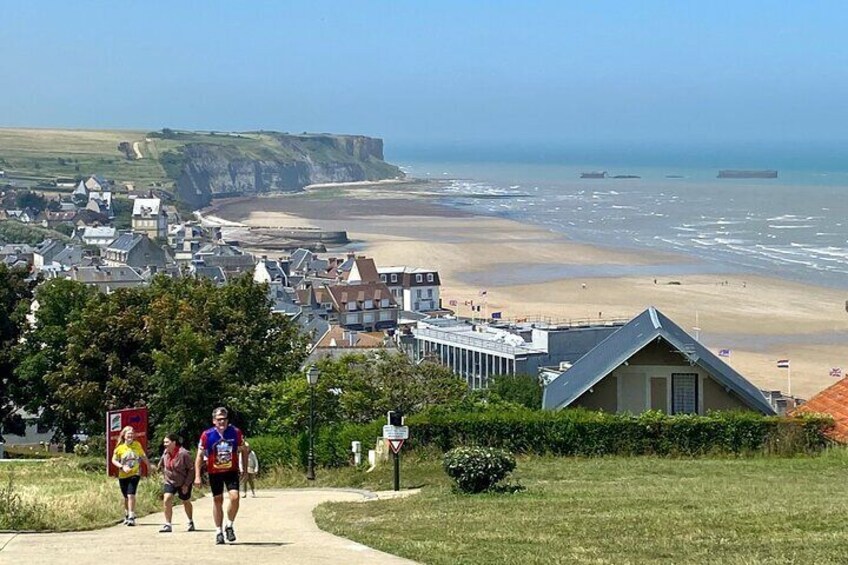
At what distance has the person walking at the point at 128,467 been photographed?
45.9 ft

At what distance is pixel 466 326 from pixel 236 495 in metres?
47.6

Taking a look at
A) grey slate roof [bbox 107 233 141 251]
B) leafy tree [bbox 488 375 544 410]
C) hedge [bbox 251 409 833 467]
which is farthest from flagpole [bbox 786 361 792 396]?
grey slate roof [bbox 107 233 141 251]

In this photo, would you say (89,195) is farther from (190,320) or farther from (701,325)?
(190,320)

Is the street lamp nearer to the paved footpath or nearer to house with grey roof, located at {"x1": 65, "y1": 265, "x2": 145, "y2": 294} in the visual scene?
the paved footpath

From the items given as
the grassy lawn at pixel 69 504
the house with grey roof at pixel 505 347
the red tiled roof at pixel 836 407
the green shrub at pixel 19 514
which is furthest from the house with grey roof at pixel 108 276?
the green shrub at pixel 19 514

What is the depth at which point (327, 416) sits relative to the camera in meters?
28.5

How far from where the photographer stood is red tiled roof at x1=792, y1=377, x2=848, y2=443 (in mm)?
21797

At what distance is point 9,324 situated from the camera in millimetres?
38188

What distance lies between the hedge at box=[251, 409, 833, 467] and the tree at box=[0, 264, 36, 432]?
1887cm

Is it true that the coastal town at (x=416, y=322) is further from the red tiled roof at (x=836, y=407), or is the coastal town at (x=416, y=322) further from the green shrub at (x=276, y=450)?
the green shrub at (x=276, y=450)

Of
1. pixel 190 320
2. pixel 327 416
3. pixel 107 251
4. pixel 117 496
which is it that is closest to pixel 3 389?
pixel 190 320

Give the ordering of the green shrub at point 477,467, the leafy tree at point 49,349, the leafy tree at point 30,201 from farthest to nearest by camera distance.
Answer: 1. the leafy tree at point 30,201
2. the leafy tree at point 49,349
3. the green shrub at point 477,467

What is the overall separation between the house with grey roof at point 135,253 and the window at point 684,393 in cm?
7545

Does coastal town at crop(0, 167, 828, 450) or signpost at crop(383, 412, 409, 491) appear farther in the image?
coastal town at crop(0, 167, 828, 450)
